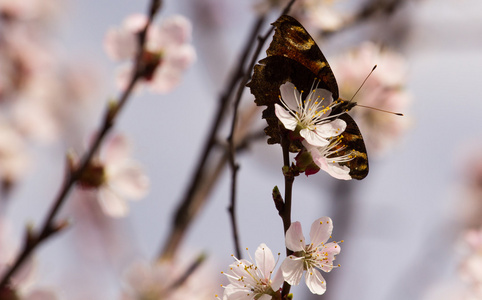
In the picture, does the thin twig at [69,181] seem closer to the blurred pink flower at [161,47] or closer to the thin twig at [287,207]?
the blurred pink flower at [161,47]

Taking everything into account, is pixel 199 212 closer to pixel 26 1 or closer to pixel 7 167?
pixel 7 167

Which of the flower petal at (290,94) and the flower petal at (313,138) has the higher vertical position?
the flower petal at (290,94)

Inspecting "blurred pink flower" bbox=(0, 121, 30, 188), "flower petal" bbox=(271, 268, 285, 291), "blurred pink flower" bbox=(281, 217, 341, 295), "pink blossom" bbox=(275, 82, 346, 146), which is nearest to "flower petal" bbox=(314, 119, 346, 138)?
"pink blossom" bbox=(275, 82, 346, 146)

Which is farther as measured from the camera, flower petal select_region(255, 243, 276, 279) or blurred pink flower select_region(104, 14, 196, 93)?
blurred pink flower select_region(104, 14, 196, 93)

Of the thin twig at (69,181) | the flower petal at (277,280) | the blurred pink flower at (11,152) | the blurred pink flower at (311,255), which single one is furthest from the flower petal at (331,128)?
the blurred pink flower at (11,152)

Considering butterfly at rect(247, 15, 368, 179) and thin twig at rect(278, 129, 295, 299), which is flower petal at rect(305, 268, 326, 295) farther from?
butterfly at rect(247, 15, 368, 179)

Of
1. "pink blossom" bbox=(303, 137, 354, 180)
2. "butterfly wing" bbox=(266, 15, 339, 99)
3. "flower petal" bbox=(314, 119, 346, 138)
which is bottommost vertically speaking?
"pink blossom" bbox=(303, 137, 354, 180)

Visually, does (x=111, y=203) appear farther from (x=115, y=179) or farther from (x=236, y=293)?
(x=236, y=293)

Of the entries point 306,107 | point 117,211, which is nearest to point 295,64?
point 306,107
